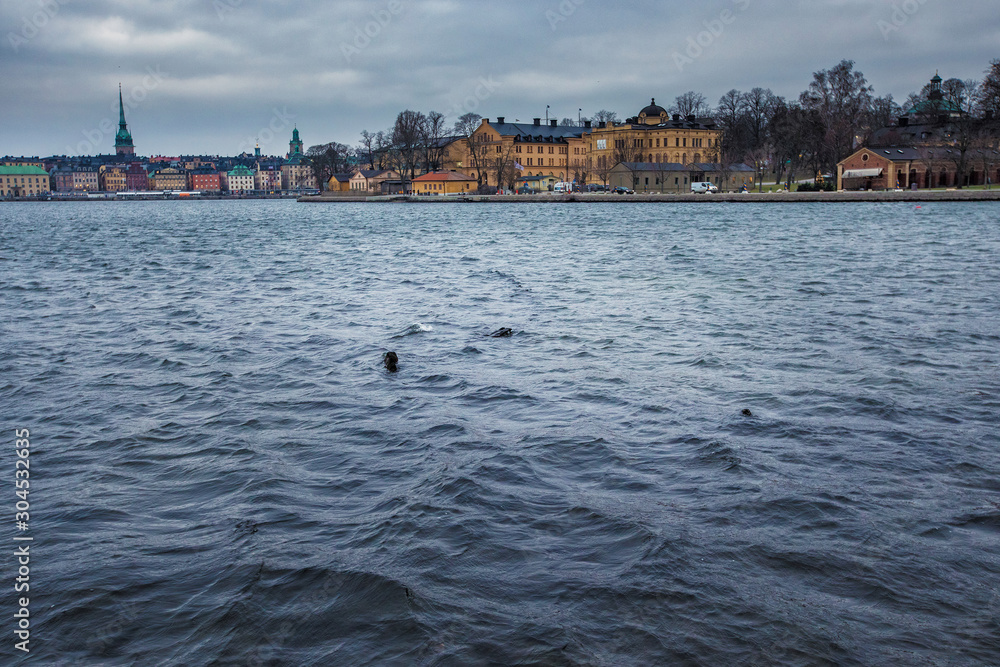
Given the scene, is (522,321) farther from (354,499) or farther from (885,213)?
(885,213)

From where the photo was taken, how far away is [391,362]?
32.9 ft

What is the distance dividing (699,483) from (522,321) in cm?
768

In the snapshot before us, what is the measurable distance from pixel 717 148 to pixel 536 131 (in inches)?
1031

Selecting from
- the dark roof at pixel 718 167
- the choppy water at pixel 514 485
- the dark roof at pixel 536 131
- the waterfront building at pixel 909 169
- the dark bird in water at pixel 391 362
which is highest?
the dark roof at pixel 536 131

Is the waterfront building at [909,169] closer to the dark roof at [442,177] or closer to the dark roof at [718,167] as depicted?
the dark roof at [718,167]

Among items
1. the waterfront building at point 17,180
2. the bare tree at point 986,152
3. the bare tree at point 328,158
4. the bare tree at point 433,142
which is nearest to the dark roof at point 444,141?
the bare tree at point 433,142

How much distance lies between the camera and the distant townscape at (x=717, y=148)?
2918 inches

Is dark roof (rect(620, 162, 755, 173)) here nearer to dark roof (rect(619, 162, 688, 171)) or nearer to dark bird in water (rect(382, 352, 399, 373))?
dark roof (rect(619, 162, 688, 171))

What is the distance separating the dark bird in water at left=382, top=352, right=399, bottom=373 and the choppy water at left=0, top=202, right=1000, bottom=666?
11 centimetres

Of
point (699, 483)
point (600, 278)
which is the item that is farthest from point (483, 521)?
point (600, 278)

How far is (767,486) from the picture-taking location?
599cm

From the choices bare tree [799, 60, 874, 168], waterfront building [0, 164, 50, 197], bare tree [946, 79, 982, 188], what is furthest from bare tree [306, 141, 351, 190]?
waterfront building [0, 164, 50, 197]

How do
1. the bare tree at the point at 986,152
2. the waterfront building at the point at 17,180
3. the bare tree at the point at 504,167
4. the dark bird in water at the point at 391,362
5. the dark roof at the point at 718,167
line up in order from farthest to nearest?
the waterfront building at the point at 17,180 → the bare tree at the point at 504,167 → the dark roof at the point at 718,167 → the bare tree at the point at 986,152 → the dark bird in water at the point at 391,362

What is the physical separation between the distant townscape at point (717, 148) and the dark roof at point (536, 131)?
19 centimetres
